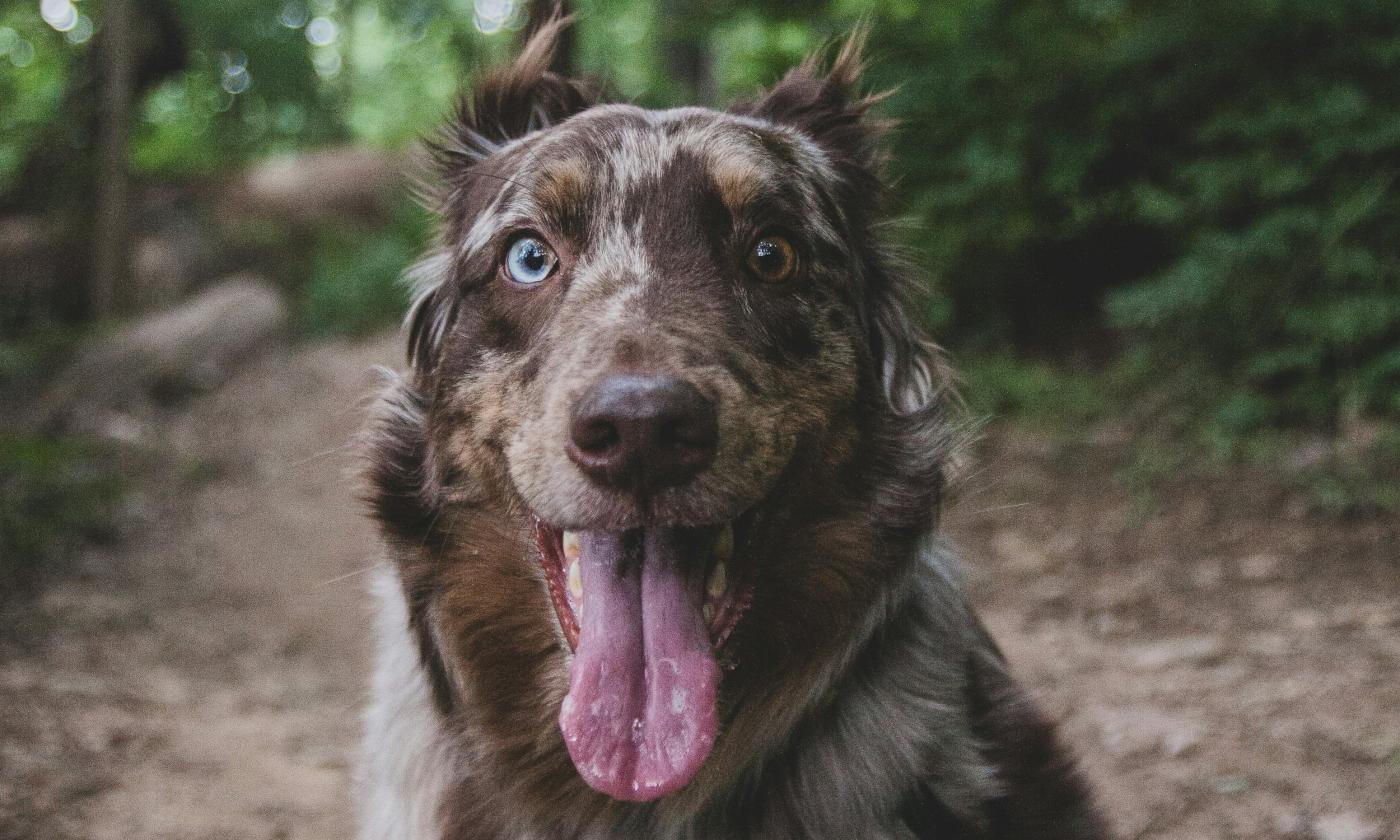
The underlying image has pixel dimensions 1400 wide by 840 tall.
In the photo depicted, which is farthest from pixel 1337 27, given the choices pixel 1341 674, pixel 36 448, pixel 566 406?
pixel 36 448

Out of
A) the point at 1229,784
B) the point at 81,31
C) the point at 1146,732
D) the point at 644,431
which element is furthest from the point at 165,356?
the point at 1229,784

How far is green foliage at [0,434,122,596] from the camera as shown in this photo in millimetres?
6117

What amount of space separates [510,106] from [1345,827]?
3510mm

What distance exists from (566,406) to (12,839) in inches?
100

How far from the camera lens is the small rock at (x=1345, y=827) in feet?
11.1

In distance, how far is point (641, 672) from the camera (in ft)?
8.44

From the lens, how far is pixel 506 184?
3348 millimetres

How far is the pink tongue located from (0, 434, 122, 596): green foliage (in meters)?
4.67

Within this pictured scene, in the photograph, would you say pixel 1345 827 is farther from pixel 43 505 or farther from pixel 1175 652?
pixel 43 505

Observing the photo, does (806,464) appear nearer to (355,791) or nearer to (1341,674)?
(355,791)

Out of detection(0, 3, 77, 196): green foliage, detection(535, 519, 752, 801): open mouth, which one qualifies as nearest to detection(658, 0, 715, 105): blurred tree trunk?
detection(0, 3, 77, 196): green foliage

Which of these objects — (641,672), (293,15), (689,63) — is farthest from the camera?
(293,15)

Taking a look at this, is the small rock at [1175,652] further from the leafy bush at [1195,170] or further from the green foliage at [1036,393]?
the green foliage at [1036,393]

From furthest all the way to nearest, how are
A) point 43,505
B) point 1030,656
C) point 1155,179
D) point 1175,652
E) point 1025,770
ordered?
1. point 1155,179
2. point 43,505
3. point 1030,656
4. point 1175,652
5. point 1025,770
